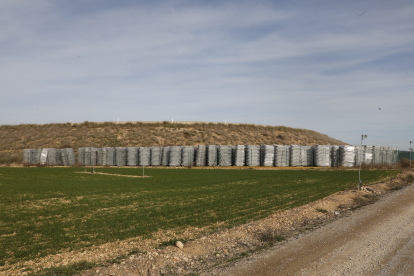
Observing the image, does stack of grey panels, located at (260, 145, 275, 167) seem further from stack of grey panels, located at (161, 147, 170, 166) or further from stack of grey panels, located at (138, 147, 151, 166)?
stack of grey panels, located at (138, 147, 151, 166)

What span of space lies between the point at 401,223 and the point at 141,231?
8003 millimetres

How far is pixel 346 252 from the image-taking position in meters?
7.32

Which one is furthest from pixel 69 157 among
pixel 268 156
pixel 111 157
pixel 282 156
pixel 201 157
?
pixel 282 156

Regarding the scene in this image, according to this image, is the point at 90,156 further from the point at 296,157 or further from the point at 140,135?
the point at 296,157

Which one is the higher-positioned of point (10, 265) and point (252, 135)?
point (252, 135)

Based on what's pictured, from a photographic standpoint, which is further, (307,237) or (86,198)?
(86,198)

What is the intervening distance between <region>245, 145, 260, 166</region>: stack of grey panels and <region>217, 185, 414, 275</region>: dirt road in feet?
94.1

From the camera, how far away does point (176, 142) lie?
209ft

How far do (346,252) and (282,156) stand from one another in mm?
32147

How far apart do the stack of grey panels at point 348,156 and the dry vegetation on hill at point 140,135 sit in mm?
29697

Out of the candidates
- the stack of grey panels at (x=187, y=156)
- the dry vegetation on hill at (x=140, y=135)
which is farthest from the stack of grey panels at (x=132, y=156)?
the dry vegetation on hill at (x=140, y=135)

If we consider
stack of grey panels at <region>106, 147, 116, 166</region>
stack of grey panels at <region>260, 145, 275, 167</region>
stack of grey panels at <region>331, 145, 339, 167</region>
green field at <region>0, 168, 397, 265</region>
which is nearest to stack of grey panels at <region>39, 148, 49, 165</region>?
stack of grey panels at <region>106, 147, 116, 166</region>

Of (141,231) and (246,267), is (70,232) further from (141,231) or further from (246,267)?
(246,267)

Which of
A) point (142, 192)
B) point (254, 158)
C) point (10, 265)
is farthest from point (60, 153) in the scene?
point (10, 265)
